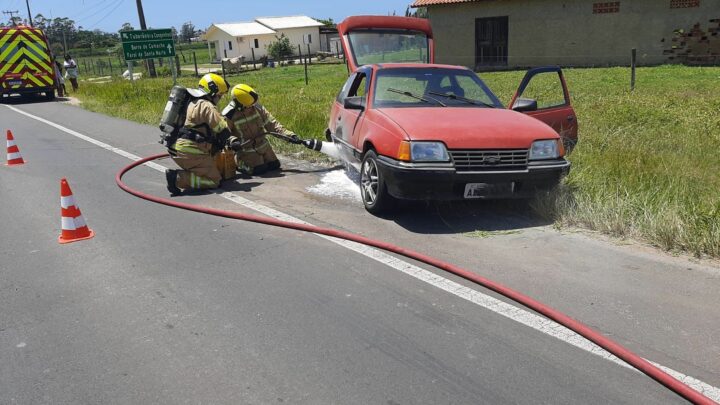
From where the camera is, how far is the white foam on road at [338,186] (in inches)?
271

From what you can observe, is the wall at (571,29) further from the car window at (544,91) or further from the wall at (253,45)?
the wall at (253,45)

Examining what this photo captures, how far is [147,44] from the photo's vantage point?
1889 cm

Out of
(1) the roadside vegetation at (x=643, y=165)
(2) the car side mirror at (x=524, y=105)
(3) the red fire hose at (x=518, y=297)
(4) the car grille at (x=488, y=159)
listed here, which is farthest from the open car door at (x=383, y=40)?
(4) the car grille at (x=488, y=159)

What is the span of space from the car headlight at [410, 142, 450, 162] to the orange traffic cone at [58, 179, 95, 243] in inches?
127

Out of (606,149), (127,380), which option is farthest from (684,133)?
(127,380)

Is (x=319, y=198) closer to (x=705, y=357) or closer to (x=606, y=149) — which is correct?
(x=606, y=149)

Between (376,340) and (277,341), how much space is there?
0.59 metres

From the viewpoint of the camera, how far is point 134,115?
15.1 m

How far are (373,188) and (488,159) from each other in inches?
50.7

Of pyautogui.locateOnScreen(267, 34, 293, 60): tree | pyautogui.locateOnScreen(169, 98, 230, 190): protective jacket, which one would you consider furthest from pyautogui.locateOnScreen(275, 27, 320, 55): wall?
pyautogui.locateOnScreen(169, 98, 230, 190): protective jacket

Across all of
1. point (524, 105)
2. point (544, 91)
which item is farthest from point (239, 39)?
point (524, 105)

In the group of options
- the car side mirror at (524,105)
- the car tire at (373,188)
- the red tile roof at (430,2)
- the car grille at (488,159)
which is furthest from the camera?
the red tile roof at (430,2)

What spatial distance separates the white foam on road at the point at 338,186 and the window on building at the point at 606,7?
68.2 feet

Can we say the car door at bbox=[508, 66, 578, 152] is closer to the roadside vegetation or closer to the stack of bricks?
the roadside vegetation
